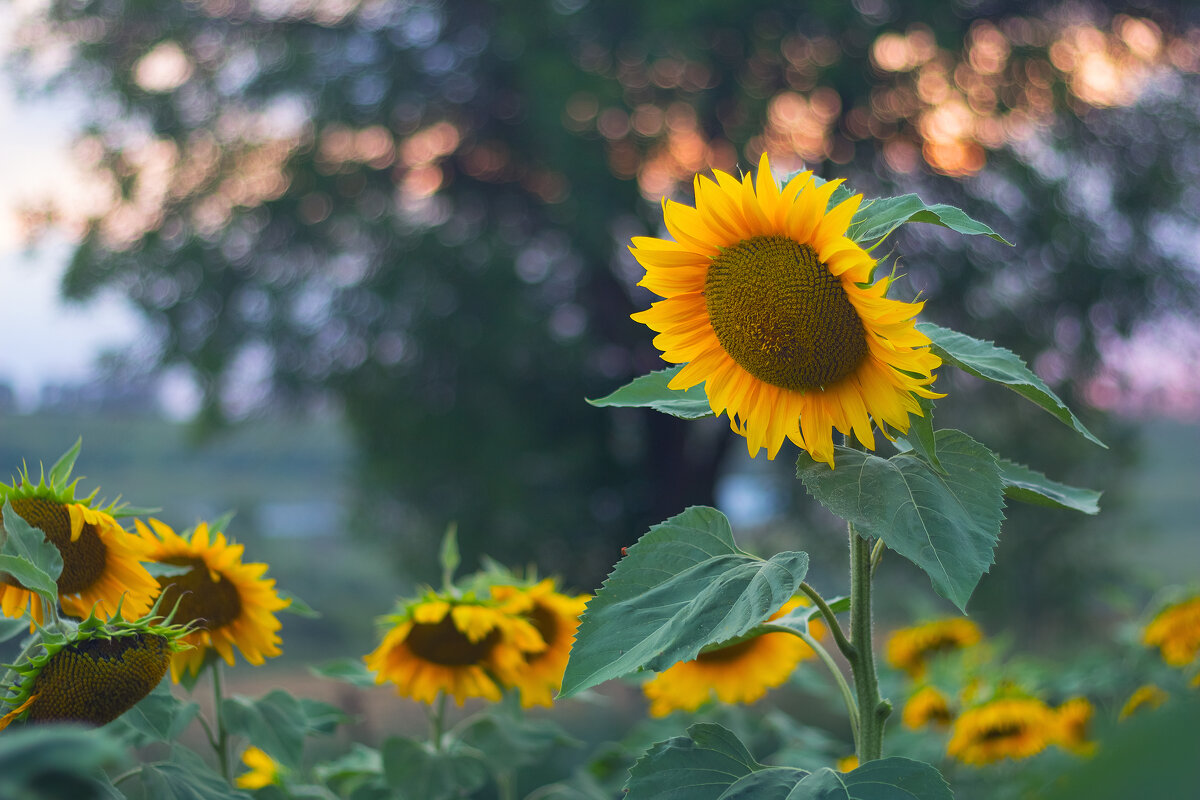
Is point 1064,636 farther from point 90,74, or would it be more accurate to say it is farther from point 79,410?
point 90,74

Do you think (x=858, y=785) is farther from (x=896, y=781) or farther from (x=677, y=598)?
(x=677, y=598)

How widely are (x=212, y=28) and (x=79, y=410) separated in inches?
85.0

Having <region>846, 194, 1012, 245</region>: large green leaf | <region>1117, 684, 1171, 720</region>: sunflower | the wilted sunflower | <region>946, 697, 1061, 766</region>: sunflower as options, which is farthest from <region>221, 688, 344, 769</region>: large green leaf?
<region>1117, 684, 1171, 720</region>: sunflower

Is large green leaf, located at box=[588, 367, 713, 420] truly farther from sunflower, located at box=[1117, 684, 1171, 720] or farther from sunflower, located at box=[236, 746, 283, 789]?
sunflower, located at box=[1117, 684, 1171, 720]

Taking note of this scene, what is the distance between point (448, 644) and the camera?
910 mm

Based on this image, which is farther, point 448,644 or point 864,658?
point 448,644

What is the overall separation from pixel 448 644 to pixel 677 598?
1.33ft

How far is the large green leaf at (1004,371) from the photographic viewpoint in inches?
21.8

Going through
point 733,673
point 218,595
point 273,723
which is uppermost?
point 218,595

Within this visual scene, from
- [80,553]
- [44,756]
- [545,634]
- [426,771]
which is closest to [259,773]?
[426,771]

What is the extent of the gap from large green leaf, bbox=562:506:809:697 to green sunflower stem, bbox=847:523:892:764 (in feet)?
0.17

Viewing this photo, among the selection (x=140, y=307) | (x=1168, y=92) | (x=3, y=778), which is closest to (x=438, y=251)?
(x=140, y=307)

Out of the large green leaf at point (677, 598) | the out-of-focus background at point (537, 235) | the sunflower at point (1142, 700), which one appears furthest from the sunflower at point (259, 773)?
the out-of-focus background at point (537, 235)

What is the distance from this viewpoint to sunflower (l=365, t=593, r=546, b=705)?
875mm
